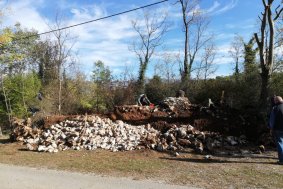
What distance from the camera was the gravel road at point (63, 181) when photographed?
762cm

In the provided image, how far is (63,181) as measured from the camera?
8180mm

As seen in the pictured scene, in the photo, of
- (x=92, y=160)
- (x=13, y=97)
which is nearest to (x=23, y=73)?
(x=13, y=97)

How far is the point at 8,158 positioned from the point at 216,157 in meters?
7.06

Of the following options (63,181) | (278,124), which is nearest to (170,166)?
(63,181)

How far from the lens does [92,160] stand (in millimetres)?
10969

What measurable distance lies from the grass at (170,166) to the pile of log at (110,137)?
63 cm

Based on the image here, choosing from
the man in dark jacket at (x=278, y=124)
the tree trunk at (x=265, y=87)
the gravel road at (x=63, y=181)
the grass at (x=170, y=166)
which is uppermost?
the tree trunk at (x=265, y=87)

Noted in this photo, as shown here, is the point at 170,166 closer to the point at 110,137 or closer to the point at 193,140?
the point at 193,140

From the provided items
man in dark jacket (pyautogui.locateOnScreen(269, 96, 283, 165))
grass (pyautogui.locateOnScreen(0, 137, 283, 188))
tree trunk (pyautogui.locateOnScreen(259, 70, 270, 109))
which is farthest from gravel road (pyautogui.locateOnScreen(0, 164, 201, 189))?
tree trunk (pyautogui.locateOnScreen(259, 70, 270, 109))

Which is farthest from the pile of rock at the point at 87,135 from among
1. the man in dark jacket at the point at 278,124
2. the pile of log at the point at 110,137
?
the man in dark jacket at the point at 278,124

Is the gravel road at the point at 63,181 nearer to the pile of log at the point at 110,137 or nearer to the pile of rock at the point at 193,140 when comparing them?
the pile of log at the point at 110,137

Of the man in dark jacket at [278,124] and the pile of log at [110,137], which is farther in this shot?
the pile of log at [110,137]

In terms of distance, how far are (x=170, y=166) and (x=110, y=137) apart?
15.2 ft

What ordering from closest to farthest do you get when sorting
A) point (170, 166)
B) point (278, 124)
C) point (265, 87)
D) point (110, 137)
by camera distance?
point (170, 166), point (278, 124), point (110, 137), point (265, 87)
